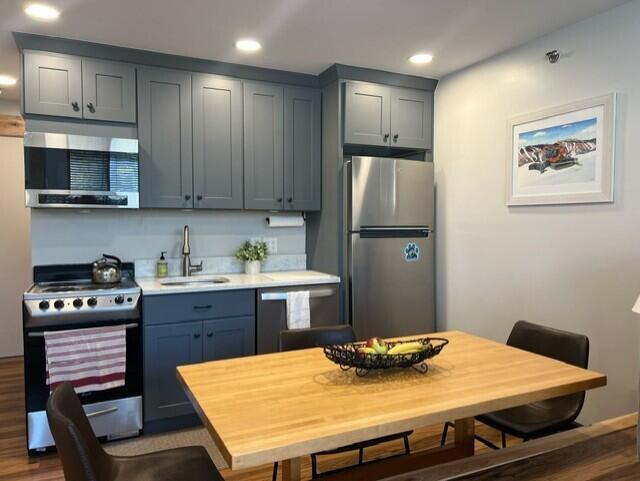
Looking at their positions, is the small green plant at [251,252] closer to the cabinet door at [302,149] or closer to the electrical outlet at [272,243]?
the electrical outlet at [272,243]

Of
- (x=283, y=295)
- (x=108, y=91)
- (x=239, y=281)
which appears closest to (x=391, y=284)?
(x=283, y=295)

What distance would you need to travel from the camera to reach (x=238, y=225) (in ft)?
12.5

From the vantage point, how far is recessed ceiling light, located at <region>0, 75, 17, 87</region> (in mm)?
3646

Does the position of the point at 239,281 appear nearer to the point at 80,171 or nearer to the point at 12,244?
the point at 80,171

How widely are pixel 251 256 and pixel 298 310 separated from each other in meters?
0.69

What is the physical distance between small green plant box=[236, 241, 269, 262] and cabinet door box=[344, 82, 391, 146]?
1.07 m

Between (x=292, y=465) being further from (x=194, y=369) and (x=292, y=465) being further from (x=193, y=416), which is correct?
(x=193, y=416)

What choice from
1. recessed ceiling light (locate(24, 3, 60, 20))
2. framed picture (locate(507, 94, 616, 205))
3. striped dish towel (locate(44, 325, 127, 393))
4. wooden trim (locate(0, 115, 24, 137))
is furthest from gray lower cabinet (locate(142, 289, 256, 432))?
wooden trim (locate(0, 115, 24, 137))

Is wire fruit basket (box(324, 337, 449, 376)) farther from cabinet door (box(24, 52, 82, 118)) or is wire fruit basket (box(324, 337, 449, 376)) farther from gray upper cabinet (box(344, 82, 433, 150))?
cabinet door (box(24, 52, 82, 118))

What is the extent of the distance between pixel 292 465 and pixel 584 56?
8.71 ft

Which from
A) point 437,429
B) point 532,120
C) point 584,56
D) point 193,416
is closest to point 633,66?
point 584,56

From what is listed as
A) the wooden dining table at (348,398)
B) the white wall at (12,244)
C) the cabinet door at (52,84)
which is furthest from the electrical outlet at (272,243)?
the white wall at (12,244)

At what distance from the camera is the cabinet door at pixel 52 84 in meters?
2.86

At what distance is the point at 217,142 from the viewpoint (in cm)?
A: 340
